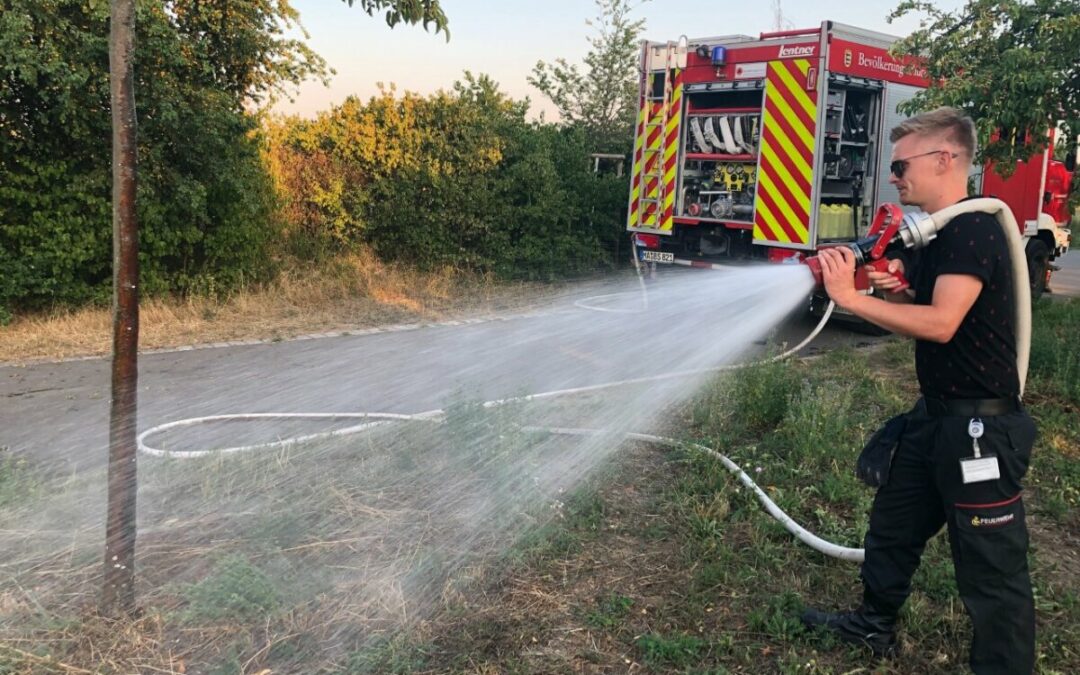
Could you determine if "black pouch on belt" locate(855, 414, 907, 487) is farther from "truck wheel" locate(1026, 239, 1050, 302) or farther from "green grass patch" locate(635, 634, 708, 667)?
"truck wheel" locate(1026, 239, 1050, 302)

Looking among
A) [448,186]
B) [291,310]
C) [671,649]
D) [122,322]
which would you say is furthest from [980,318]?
[448,186]

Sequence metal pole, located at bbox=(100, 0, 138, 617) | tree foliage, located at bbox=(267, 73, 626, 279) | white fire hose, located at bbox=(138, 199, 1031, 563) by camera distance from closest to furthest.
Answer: white fire hose, located at bbox=(138, 199, 1031, 563) < metal pole, located at bbox=(100, 0, 138, 617) < tree foliage, located at bbox=(267, 73, 626, 279)

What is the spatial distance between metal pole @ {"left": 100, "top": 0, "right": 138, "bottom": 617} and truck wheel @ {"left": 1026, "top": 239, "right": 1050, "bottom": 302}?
10722mm

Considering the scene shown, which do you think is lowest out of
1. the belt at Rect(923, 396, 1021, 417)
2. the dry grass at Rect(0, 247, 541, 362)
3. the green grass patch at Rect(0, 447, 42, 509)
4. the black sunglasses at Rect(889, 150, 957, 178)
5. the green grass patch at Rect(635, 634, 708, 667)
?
the green grass patch at Rect(635, 634, 708, 667)

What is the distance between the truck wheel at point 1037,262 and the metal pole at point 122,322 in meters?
10.7

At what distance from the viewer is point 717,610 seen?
10.5 ft

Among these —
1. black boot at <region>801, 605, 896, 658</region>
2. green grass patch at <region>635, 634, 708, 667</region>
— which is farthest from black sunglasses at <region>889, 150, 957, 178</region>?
green grass patch at <region>635, 634, 708, 667</region>

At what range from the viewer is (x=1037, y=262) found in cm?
1080

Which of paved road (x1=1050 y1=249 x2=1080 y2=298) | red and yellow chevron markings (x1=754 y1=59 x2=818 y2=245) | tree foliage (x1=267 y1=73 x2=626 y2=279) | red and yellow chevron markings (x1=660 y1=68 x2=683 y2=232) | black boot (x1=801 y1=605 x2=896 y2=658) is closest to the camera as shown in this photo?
black boot (x1=801 y1=605 x2=896 y2=658)

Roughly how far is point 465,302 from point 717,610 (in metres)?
7.77

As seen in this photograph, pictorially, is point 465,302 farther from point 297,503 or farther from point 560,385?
point 297,503

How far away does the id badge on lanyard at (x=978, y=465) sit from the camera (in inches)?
101

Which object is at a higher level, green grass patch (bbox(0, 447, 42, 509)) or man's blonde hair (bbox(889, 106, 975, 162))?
man's blonde hair (bbox(889, 106, 975, 162))

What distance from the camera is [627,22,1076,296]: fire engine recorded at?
330 inches
